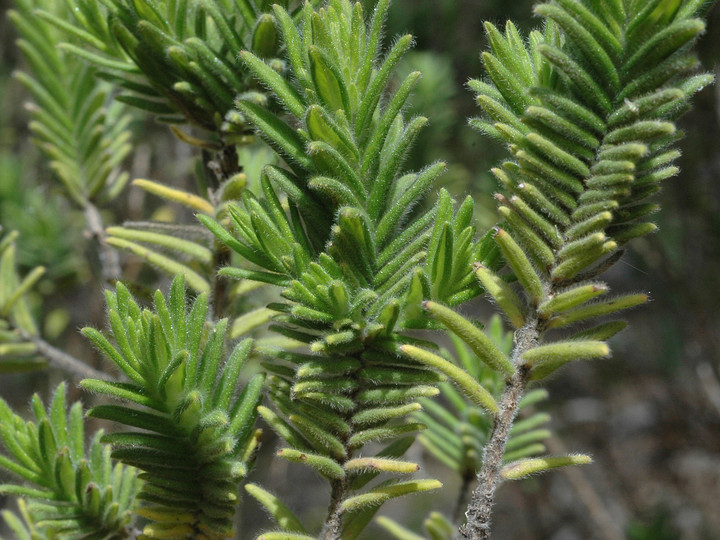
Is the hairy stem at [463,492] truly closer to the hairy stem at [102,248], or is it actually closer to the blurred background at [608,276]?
the blurred background at [608,276]

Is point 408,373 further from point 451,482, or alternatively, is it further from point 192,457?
point 451,482

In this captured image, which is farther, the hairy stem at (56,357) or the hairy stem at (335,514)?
the hairy stem at (56,357)

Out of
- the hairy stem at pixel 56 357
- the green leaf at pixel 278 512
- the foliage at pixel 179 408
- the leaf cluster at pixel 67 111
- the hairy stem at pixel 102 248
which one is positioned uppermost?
Result: the leaf cluster at pixel 67 111

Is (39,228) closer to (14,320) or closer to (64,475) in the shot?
(14,320)

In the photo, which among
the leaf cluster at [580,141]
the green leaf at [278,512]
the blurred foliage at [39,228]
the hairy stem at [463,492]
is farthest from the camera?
the blurred foliage at [39,228]

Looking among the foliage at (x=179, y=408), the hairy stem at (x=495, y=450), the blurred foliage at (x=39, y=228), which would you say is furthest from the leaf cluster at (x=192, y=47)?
the blurred foliage at (x=39, y=228)

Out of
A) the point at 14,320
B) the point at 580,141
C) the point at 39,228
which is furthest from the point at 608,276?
the point at 580,141

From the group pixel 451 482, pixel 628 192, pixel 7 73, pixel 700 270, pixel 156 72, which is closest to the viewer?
pixel 628 192

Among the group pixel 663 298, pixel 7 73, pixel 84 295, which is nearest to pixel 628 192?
pixel 663 298
